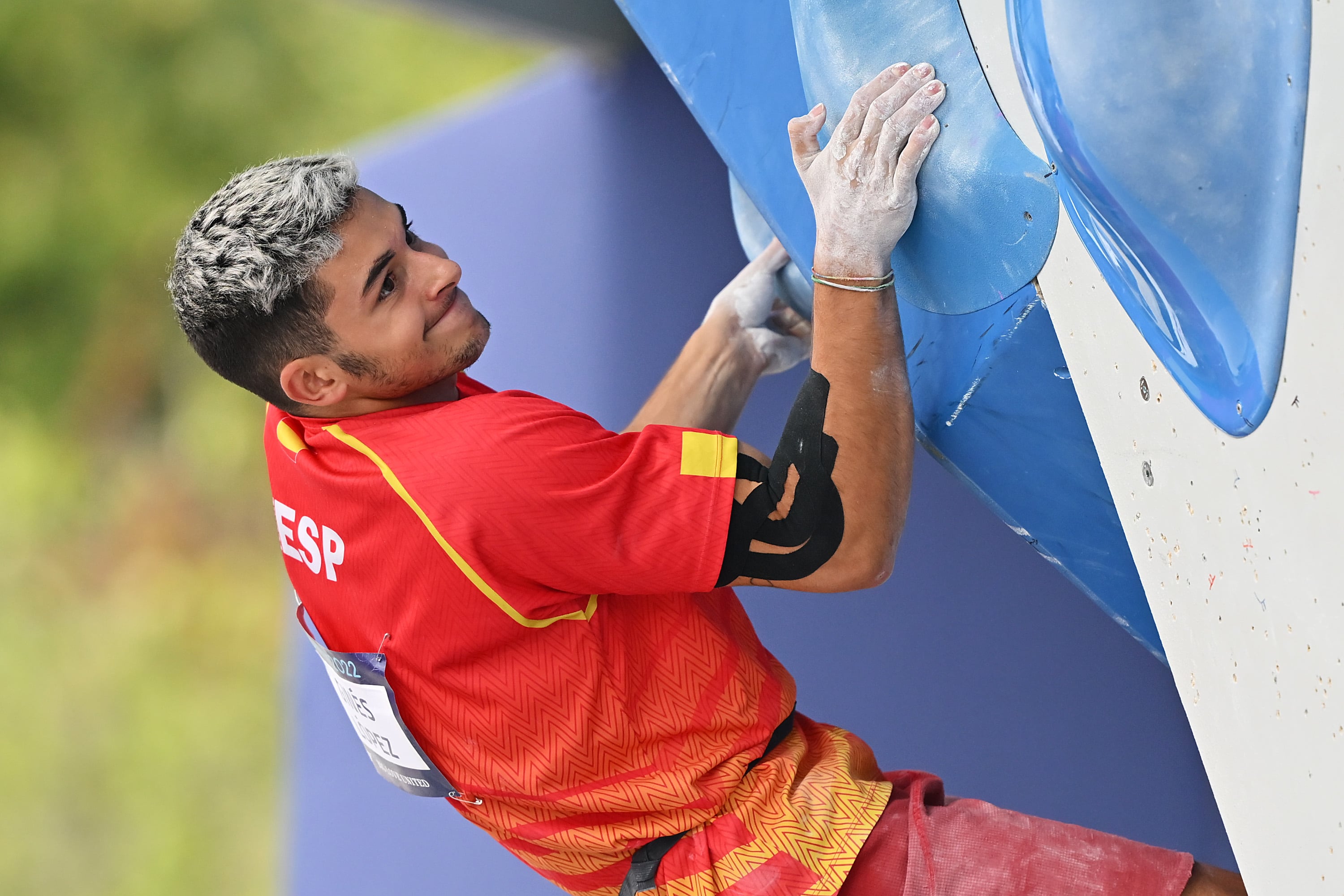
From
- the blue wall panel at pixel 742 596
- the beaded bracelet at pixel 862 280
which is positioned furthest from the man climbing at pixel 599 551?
the blue wall panel at pixel 742 596

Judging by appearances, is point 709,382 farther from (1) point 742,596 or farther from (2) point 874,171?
(1) point 742,596

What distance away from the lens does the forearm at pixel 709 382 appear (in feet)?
5.07

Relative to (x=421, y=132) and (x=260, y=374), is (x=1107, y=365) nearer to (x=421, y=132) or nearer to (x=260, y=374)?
(x=260, y=374)

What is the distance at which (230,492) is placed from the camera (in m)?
7.20

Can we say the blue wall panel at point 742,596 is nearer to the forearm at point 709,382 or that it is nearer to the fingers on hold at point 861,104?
the forearm at point 709,382

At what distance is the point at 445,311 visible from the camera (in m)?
1.21

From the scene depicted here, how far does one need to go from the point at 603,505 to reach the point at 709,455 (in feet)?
0.33

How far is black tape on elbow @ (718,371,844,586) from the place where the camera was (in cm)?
105

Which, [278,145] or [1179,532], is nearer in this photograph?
[1179,532]

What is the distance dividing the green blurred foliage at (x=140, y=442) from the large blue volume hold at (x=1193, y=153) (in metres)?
5.40

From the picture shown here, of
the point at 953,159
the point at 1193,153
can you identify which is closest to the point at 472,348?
the point at 953,159

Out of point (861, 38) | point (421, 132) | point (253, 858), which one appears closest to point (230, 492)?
point (253, 858)

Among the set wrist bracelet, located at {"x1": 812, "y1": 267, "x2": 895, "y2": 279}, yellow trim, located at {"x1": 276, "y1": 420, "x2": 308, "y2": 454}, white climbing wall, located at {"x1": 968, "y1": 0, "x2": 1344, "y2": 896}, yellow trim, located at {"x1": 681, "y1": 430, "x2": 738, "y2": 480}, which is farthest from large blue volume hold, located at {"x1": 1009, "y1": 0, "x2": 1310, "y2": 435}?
yellow trim, located at {"x1": 276, "y1": 420, "x2": 308, "y2": 454}

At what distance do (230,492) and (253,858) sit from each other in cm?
219
